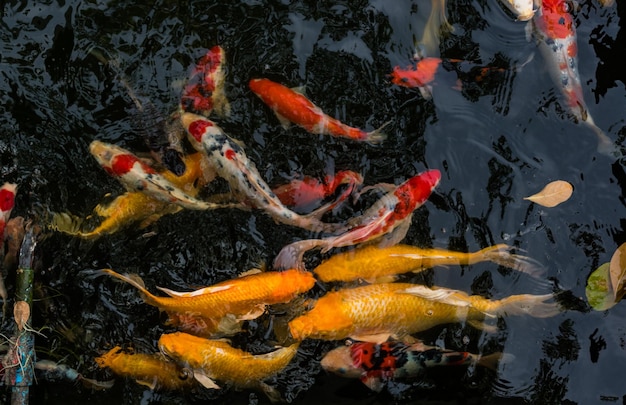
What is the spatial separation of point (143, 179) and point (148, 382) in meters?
1.42

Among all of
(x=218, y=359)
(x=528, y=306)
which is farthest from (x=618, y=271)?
(x=218, y=359)

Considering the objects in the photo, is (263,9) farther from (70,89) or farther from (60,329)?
(60,329)

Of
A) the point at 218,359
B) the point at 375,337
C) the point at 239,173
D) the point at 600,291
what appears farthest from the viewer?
the point at 600,291

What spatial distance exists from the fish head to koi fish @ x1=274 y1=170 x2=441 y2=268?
2.15 feet

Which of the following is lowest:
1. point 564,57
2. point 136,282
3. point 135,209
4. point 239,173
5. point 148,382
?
point 148,382

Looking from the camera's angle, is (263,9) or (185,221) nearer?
(185,221)

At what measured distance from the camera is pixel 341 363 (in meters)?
4.22

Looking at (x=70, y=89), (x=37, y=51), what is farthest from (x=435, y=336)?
(x=37, y=51)

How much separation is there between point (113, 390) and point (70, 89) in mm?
2298

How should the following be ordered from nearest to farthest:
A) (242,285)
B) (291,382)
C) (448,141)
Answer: (242,285) → (291,382) → (448,141)

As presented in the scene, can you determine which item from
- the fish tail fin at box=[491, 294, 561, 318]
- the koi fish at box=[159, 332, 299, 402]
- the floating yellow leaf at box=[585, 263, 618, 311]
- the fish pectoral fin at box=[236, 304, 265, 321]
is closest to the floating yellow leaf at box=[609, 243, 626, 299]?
the floating yellow leaf at box=[585, 263, 618, 311]

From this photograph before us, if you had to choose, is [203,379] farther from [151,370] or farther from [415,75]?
[415,75]

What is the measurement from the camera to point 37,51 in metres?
4.73

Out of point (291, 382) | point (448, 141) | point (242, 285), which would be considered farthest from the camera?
point (448, 141)
